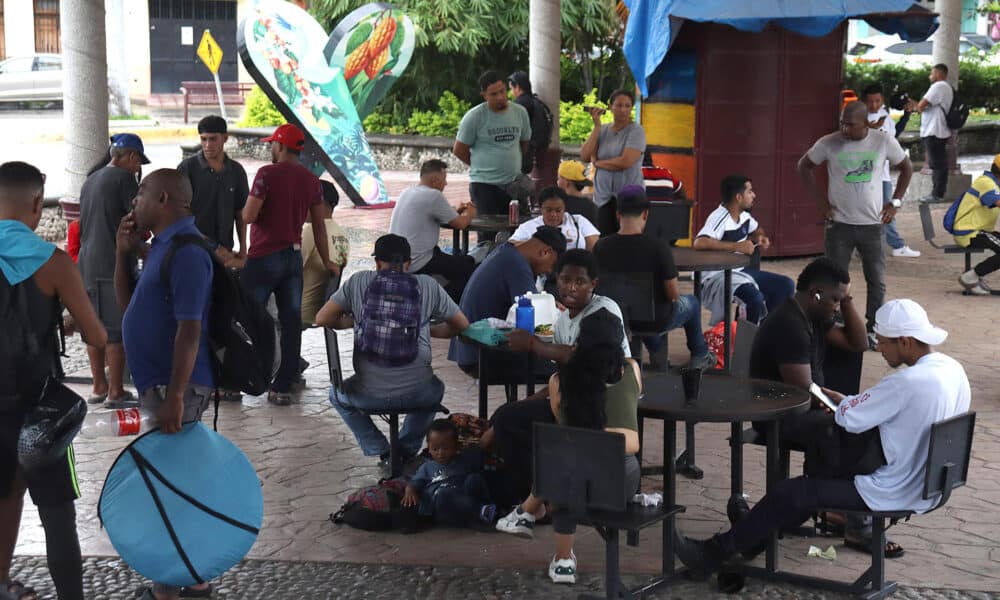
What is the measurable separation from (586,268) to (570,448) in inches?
46.6

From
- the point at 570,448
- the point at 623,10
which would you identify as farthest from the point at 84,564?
the point at 623,10

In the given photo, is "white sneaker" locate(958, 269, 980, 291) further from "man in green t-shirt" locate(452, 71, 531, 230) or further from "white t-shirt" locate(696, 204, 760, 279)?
"man in green t-shirt" locate(452, 71, 531, 230)

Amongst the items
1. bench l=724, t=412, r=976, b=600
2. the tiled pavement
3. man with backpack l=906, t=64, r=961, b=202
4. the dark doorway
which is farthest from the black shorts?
the dark doorway

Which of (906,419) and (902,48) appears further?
(902,48)

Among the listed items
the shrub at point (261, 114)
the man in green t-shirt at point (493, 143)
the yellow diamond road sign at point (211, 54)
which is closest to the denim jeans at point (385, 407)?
the man in green t-shirt at point (493, 143)

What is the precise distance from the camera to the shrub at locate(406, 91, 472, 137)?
25.6 metres

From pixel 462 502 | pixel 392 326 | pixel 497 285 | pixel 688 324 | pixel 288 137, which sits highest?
pixel 288 137

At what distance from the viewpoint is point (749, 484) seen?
7227mm

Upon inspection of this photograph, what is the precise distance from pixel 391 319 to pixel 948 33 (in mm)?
14752

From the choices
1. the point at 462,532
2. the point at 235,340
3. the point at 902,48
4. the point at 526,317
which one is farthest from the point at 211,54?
the point at 235,340

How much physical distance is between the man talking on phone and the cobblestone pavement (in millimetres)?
3815

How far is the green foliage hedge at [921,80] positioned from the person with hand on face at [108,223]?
20.3 metres

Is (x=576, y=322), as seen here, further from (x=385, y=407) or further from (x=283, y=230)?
(x=283, y=230)

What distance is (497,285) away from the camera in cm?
765
